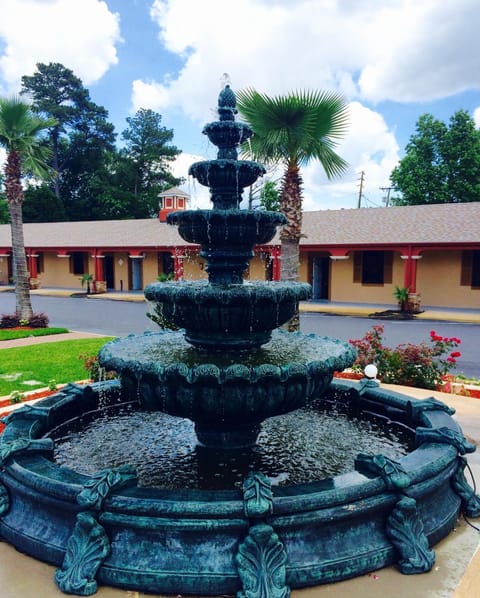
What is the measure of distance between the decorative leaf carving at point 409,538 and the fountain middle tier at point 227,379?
1.09 meters

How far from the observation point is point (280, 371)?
12.8 feet

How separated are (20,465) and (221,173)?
2931 mm

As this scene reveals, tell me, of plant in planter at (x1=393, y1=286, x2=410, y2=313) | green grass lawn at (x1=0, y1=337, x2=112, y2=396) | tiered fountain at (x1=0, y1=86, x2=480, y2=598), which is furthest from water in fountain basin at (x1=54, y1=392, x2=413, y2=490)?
plant in planter at (x1=393, y1=286, x2=410, y2=313)

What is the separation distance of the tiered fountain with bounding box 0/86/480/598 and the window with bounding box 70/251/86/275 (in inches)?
1290

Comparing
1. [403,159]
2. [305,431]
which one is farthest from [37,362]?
[403,159]

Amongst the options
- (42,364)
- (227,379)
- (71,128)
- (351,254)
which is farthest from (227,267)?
(71,128)

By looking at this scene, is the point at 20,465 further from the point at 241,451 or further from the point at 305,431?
the point at 305,431

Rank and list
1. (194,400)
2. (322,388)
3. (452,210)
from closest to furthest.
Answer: (194,400), (322,388), (452,210)

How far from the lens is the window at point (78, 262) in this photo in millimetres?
36938

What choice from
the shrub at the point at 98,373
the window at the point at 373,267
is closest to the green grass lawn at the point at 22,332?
the shrub at the point at 98,373

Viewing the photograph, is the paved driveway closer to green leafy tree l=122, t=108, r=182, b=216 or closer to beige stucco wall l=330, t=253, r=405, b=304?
beige stucco wall l=330, t=253, r=405, b=304

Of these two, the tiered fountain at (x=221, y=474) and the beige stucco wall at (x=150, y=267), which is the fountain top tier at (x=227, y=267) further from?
the beige stucco wall at (x=150, y=267)

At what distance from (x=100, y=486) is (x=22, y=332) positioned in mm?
14582

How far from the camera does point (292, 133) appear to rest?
1223 centimetres
